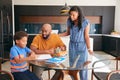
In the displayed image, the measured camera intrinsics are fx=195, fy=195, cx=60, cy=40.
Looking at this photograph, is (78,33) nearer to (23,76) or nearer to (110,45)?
(23,76)

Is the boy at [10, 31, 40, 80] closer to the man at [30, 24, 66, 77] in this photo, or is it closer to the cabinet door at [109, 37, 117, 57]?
the man at [30, 24, 66, 77]

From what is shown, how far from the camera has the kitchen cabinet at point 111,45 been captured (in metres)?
6.71

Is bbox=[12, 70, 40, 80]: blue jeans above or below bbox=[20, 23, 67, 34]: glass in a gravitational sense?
below

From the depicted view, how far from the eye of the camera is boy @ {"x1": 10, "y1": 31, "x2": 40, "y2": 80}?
2.18m

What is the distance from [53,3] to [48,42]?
5.60 m

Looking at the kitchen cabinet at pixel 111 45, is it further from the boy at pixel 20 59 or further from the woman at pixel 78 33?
the boy at pixel 20 59

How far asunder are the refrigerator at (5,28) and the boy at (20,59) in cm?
319

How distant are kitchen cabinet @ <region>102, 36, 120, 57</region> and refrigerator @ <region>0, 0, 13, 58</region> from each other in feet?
11.8

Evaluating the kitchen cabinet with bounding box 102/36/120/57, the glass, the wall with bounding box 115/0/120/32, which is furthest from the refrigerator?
the wall with bounding box 115/0/120/32

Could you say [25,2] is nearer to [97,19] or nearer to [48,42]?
[97,19]

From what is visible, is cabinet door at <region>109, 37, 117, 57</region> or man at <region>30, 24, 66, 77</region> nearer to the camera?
man at <region>30, 24, 66, 77</region>

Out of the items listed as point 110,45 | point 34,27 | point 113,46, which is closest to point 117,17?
point 110,45

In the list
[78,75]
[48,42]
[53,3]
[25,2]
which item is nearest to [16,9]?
[25,2]

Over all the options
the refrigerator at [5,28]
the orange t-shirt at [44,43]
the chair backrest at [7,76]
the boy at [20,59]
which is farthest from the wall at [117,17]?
the chair backrest at [7,76]
